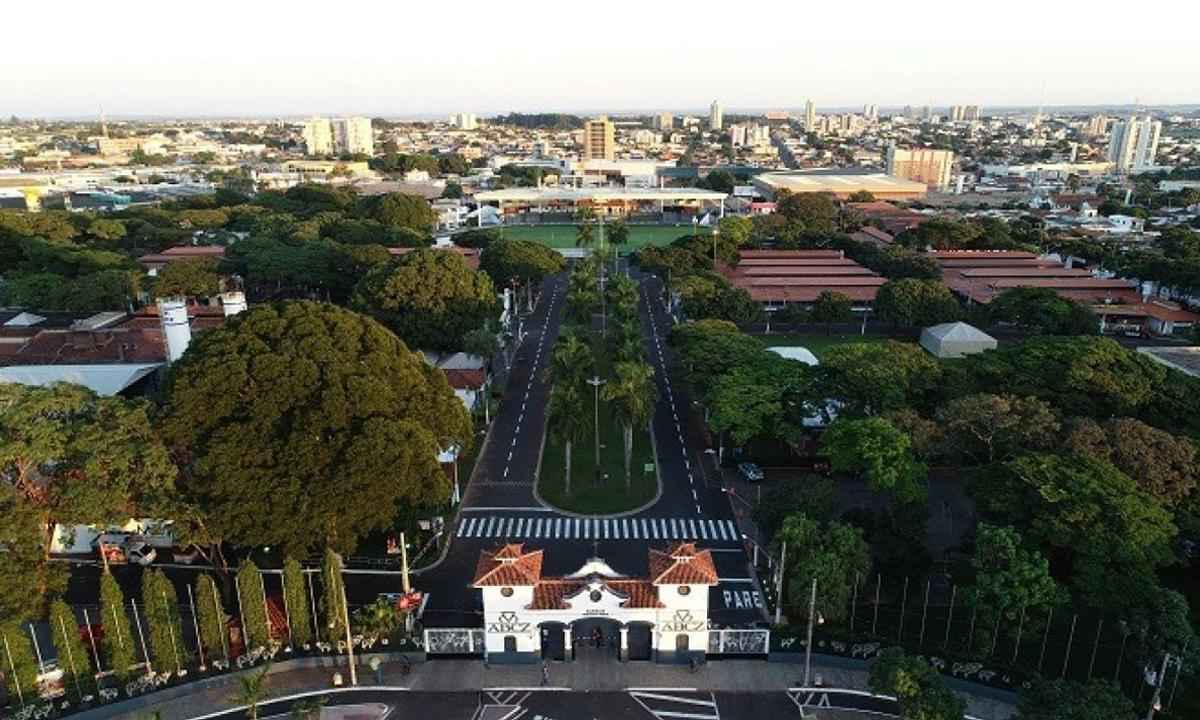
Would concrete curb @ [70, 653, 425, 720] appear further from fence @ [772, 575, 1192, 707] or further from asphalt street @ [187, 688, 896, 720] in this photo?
fence @ [772, 575, 1192, 707]

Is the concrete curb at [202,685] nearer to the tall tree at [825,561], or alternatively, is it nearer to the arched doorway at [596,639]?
the arched doorway at [596,639]

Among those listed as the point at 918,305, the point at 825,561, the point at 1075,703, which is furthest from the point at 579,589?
the point at 918,305

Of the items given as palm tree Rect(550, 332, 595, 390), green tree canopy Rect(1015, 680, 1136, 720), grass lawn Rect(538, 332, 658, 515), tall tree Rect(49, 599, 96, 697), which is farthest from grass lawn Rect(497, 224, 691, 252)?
green tree canopy Rect(1015, 680, 1136, 720)

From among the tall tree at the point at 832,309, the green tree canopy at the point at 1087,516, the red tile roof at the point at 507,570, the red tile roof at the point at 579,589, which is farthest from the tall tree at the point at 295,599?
the tall tree at the point at 832,309

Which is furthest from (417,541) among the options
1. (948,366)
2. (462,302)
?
(948,366)

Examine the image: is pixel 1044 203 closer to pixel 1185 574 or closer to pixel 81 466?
pixel 1185 574
